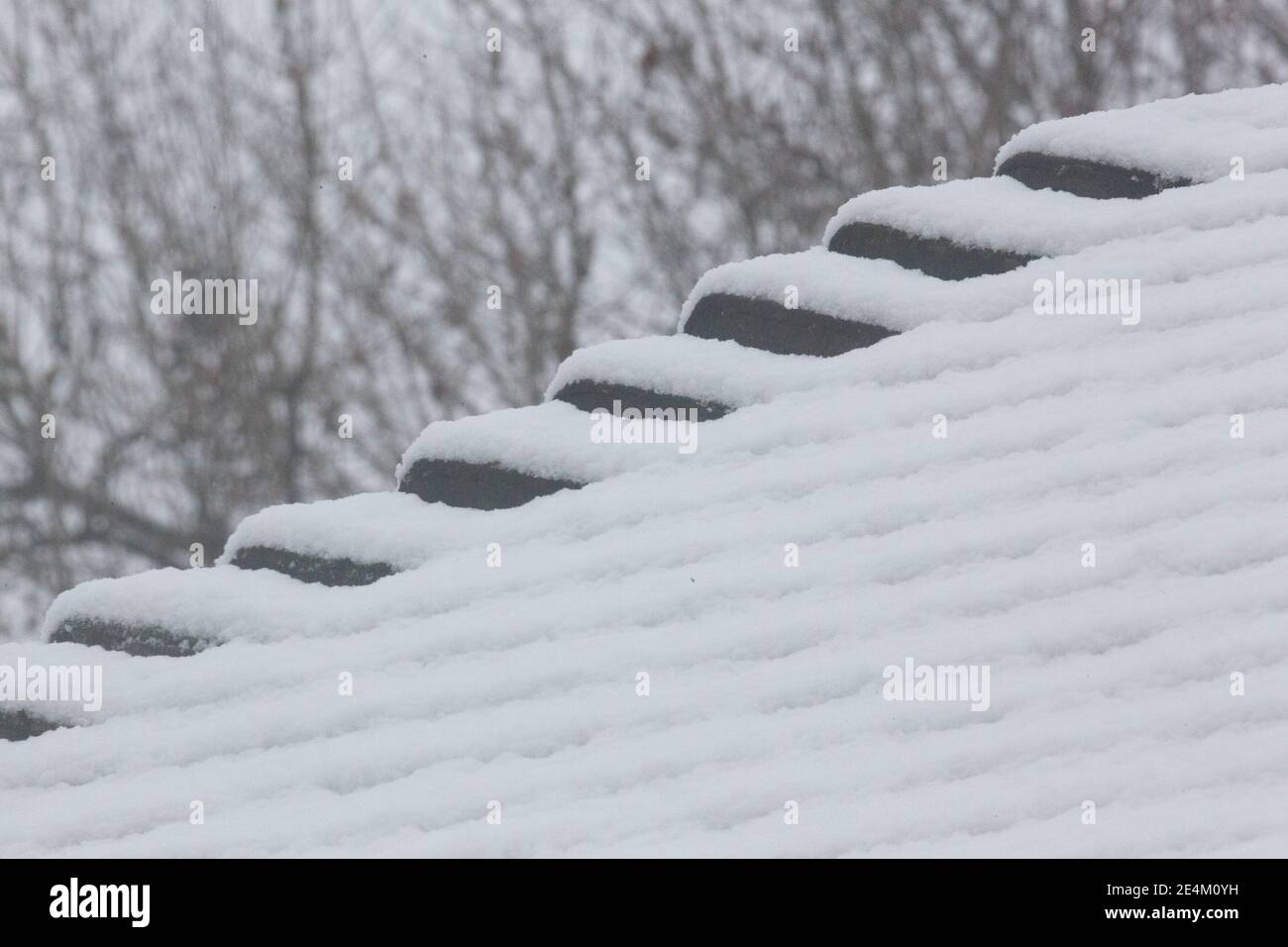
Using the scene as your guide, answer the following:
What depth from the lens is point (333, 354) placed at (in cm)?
1267

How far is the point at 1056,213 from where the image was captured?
119 inches

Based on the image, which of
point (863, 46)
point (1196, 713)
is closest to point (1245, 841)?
point (1196, 713)

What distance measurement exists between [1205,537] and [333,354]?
35.8 feet

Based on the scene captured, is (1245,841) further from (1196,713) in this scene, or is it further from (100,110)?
(100,110)

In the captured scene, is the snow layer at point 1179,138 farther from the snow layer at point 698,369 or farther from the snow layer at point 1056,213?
the snow layer at point 698,369

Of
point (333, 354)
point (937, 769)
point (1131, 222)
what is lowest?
point (937, 769)

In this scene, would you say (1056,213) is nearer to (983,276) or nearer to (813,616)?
(983,276)

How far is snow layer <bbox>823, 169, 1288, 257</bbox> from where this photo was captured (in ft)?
9.77

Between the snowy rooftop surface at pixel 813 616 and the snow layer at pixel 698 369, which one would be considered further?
the snow layer at pixel 698 369

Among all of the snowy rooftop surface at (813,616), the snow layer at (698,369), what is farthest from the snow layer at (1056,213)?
the snow layer at (698,369)

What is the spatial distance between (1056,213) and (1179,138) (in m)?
0.37

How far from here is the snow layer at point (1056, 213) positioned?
298 cm

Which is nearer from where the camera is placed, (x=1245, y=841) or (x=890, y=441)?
(x=1245, y=841)
